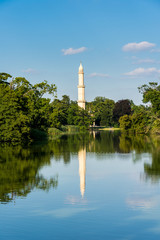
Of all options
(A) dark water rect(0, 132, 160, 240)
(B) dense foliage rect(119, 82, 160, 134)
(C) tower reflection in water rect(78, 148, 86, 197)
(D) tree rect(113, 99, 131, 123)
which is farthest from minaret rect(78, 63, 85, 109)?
(A) dark water rect(0, 132, 160, 240)

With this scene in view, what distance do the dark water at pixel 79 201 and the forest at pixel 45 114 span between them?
52.9ft

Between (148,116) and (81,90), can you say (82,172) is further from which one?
(81,90)

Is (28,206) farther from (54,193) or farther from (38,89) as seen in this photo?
(38,89)

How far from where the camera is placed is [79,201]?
12.4 metres

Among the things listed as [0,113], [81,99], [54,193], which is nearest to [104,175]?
[54,193]

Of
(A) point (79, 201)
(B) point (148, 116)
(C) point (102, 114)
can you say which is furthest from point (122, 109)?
(A) point (79, 201)

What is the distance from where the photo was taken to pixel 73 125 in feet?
272

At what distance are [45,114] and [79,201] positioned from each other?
44.1 meters

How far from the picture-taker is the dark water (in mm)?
9461

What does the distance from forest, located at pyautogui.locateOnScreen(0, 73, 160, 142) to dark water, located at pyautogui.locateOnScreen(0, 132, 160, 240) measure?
52.9ft

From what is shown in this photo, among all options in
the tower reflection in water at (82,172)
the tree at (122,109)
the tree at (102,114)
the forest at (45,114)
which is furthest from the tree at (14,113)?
the tree at (102,114)

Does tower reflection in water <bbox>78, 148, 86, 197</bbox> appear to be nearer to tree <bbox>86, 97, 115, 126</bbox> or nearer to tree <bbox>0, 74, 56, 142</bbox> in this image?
tree <bbox>0, 74, 56, 142</bbox>

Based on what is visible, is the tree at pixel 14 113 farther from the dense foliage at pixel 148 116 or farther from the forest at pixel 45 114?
the dense foliage at pixel 148 116

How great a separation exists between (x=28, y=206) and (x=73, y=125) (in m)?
71.1
